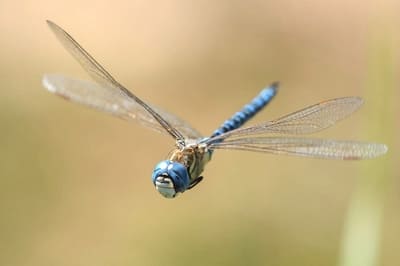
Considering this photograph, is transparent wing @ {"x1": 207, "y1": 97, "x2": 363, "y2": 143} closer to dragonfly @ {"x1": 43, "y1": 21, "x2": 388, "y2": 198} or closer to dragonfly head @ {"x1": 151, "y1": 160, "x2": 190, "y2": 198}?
dragonfly @ {"x1": 43, "y1": 21, "x2": 388, "y2": 198}

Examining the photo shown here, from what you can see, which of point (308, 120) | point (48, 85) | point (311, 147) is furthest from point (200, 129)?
point (311, 147)

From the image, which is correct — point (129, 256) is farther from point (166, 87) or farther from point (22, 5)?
point (22, 5)

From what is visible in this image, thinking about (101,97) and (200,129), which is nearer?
(101,97)

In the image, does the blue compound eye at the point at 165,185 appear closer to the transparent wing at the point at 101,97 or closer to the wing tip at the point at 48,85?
the transparent wing at the point at 101,97

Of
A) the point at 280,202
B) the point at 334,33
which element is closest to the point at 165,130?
the point at 280,202

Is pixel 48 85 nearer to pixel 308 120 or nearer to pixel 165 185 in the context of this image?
pixel 165 185

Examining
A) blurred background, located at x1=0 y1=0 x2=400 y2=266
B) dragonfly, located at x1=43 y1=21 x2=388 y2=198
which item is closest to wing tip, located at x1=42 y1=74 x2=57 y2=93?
dragonfly, located at x1=43 y1=21 x2=388 y2=198
